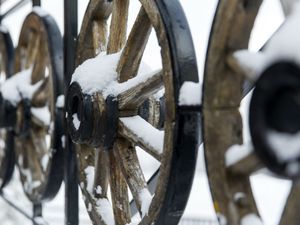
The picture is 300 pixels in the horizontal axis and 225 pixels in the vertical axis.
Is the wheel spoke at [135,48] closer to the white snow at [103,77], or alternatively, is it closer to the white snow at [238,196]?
the white snow at [103,77]

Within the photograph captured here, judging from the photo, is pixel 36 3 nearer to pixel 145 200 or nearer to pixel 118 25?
pixel 118 25

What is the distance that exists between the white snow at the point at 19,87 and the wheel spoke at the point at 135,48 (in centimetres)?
74

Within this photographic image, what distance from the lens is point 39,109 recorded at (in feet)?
6.32

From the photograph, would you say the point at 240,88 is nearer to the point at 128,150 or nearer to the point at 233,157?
the point at 233,157

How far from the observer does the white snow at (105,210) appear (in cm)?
127

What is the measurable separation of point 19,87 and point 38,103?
0.36ft

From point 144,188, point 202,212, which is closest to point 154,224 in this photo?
point 144,188

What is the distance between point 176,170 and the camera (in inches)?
39.4

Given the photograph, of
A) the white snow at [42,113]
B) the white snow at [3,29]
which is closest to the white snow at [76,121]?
the white snow at [42,113]

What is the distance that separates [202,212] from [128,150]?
8.97 metres

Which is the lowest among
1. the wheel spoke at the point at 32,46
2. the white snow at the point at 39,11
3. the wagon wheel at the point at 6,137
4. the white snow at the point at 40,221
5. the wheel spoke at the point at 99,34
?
the white snow at the point at 40,221

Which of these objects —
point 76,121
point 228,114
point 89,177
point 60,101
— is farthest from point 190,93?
point 60,101

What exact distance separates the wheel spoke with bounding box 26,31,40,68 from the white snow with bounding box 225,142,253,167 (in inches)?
48.4

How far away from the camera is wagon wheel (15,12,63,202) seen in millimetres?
1670
